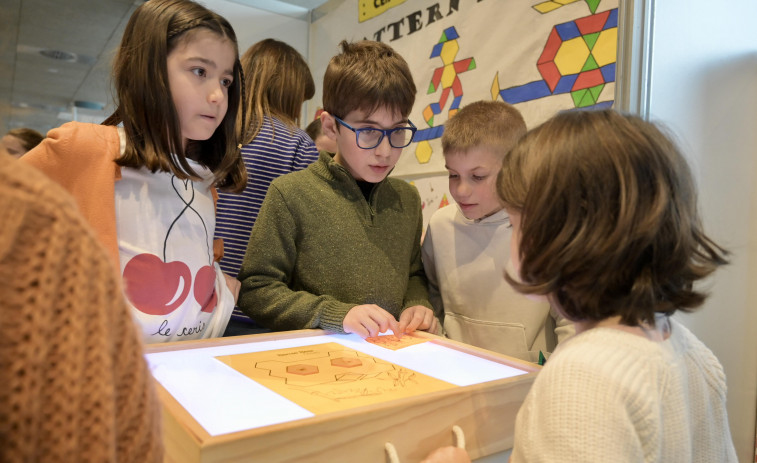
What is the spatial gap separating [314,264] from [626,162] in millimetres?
677

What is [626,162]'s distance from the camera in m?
0.55

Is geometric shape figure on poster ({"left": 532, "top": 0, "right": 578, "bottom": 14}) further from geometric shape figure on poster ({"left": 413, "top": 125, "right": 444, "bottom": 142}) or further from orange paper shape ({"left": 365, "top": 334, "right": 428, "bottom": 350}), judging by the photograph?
orange paper shape ({"left": 365, "top": 334, "right": 428, "bottom": 350})

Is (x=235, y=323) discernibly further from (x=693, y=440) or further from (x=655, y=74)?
(x=655, y=74)

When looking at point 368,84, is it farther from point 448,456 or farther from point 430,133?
point 430,133

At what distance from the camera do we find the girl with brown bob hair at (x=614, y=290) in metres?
0.47

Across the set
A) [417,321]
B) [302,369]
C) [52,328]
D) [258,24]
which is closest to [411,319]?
[417,321]

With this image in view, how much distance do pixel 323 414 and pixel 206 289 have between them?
1.65ft

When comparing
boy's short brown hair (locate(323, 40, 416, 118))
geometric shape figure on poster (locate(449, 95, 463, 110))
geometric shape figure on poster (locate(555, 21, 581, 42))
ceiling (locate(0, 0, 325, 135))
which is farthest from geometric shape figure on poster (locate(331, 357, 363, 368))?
ceiling (locate(0, 0, 325, 135))

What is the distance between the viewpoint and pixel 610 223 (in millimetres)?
535

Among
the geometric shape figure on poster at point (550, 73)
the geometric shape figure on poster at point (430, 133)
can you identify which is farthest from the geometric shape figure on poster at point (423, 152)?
the geometric shape figure on poster at point (550, 73)

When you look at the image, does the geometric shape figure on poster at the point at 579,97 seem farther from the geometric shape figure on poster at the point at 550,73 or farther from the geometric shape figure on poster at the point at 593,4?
the geometric shape figure on poster at the point at 593,4

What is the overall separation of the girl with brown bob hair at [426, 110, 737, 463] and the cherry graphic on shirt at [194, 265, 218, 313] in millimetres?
529

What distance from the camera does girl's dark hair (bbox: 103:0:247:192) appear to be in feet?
2.87

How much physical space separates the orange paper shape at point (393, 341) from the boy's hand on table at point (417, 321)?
30 mm
